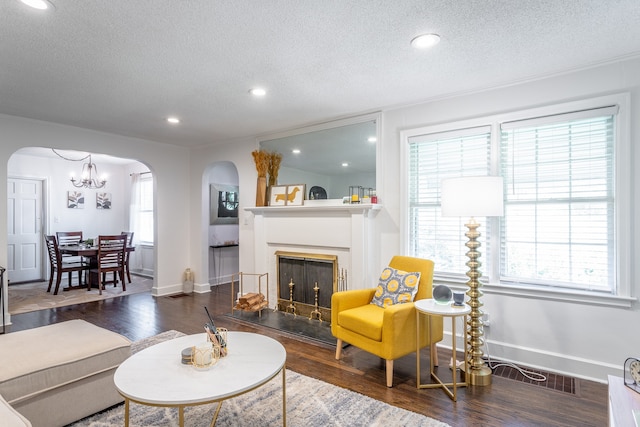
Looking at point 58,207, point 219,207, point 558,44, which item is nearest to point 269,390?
point 558,44

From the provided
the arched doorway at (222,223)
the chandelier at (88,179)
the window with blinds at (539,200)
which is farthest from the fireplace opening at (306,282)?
the chandelier at (88,179)

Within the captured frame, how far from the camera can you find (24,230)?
6629 millimetres

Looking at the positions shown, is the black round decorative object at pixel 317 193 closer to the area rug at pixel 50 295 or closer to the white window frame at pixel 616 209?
the white window frame at pixel 616 209

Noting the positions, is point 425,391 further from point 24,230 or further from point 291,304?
A: point 24,230

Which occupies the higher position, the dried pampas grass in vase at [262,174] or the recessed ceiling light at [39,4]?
the recessed ceiling light at [39,4]

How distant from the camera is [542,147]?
9.65ft

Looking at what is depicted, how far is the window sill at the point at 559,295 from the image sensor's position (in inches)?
103

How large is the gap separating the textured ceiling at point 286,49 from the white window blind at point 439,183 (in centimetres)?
46

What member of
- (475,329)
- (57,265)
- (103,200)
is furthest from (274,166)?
(103,200)

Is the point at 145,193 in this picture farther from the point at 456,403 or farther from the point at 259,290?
the point at 456,403

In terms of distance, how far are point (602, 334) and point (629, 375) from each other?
122 centimetres

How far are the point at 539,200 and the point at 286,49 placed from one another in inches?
95.1

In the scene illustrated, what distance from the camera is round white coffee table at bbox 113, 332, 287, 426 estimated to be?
60.7 inches

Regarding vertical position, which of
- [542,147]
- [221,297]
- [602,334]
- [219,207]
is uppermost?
[542,147]
